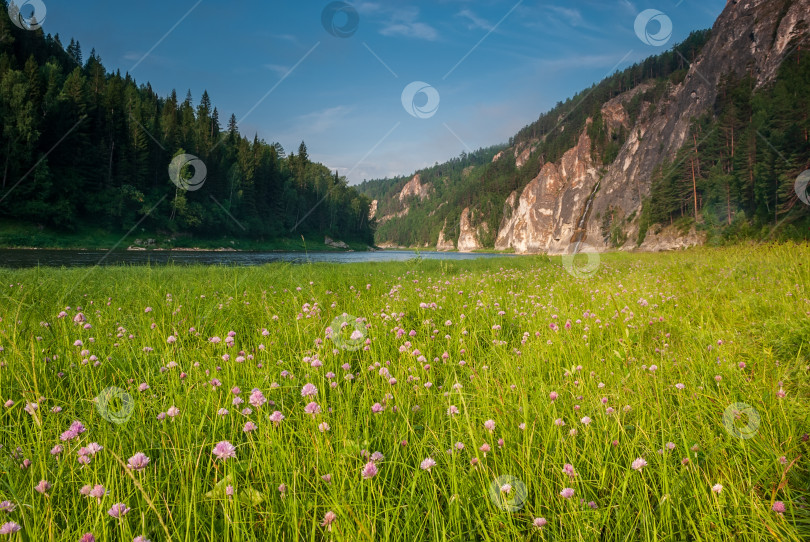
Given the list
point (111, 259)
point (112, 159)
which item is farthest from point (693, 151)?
point (112, 159)

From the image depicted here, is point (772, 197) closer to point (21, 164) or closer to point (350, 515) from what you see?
point (350, 515)

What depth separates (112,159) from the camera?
5381 cm

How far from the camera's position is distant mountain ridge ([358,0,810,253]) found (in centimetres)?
3756

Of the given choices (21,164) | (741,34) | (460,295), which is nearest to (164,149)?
(21,164)

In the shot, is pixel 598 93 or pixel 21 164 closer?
pixel 21 164

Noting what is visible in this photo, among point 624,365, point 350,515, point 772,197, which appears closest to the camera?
point 350,515

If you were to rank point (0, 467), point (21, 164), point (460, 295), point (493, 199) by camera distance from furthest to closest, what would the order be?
point (493, 199) < point (21, 164) < point (460, 295) < point (0, 467)

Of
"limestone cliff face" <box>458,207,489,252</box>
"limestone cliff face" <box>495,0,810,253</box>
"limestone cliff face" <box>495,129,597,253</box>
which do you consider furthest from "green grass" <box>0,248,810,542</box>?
"limestone cliff face" <box>458,207,489,252</box>

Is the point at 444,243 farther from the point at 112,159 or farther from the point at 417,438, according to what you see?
the point at 417,438

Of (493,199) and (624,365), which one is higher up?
(493,199)

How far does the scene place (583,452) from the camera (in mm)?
1873

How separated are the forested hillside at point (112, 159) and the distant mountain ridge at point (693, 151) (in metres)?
64.7

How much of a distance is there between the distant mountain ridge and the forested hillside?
2549 inches

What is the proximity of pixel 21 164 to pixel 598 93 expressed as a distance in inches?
5360
